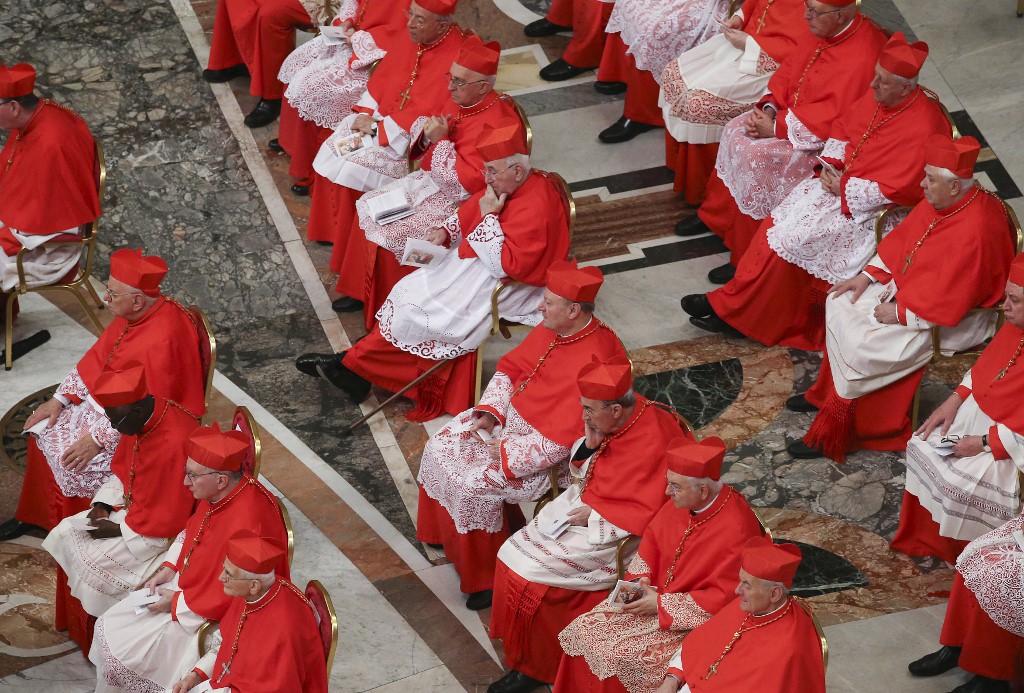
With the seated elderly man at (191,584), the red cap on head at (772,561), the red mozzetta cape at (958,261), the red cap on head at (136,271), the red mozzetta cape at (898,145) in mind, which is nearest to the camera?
the red cap on head at (772,561)

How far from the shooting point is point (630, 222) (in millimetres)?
8734

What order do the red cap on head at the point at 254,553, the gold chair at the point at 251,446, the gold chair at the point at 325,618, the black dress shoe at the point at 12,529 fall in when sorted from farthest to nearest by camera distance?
the black dress shoe at the point at 12,529, the gold chair at the point at 251,446, the gold chair at the point at 325,618, the red cap on head at the point at 254,553

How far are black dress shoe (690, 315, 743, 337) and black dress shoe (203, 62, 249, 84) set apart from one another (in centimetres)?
362

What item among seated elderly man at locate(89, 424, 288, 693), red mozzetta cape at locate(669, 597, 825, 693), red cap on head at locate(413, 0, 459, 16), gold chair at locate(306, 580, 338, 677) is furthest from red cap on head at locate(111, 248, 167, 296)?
red mozzetta cape at locate(669, 597, 825, 693)

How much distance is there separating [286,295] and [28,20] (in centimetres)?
323

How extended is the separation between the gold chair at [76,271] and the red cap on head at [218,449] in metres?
2.30

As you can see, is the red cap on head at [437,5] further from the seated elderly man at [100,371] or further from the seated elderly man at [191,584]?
the seated elderly man at [191,584]

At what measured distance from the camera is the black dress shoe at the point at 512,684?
630 centimetres

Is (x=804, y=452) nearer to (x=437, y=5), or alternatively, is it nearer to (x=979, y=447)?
(x=979, y=447)

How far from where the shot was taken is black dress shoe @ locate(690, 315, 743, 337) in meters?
7.93

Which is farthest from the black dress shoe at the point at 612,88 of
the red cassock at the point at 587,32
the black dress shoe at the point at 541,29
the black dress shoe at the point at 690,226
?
the black dress shoe at the point at 690,226

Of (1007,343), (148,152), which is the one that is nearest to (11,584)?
(148,152)

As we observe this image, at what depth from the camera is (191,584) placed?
19.3ft

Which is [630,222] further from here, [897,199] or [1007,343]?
[1007,343]
